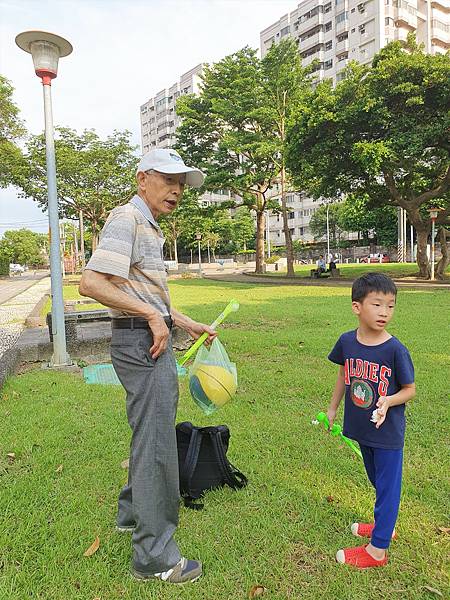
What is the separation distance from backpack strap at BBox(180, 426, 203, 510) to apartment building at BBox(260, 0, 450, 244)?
175 ft

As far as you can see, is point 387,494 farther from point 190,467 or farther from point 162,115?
point 162,115

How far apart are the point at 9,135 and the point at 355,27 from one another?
152 ft

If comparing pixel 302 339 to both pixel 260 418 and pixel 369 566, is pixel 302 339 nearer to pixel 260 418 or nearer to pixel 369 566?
pixel 260 418

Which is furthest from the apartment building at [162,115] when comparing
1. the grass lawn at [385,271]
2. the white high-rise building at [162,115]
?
the grass lawn at [385,271]

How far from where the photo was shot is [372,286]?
7.44 feet

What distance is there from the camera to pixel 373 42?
185 ft

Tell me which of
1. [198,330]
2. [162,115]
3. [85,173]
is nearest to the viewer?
[198,330]

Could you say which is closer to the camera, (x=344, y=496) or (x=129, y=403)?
(x=129, y=403)


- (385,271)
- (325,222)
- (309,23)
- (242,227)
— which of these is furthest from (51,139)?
(309,23)

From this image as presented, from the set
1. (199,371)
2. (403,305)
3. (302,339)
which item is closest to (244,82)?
(403,305)

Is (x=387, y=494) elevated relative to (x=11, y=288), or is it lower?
lower

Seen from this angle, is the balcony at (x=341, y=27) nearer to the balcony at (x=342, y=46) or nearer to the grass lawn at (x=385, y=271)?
the balcony at (x=342, y=46)

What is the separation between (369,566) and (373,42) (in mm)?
64329

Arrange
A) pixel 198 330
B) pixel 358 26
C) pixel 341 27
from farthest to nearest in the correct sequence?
pixel 341 27 < pixel 358 26 < pixel 198 330
